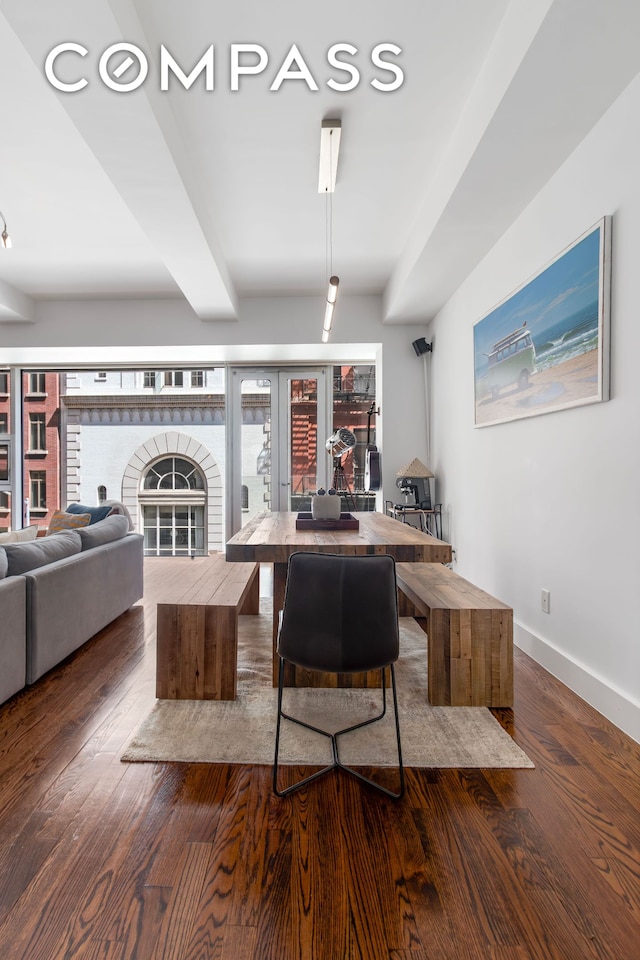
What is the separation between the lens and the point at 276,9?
1.93 meters

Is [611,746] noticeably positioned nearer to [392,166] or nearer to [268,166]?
[392,166]

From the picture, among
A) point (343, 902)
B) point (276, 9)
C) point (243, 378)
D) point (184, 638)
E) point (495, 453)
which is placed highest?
point (276, 9)

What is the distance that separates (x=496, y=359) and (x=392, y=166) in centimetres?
135

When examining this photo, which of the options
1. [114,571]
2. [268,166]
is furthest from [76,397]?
[268,166]

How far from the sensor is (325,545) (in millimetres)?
2248

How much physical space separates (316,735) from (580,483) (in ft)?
5.46

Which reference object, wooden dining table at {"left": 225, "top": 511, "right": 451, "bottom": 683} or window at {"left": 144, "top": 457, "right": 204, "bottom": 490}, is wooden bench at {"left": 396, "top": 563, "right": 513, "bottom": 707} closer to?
wooden dining table at {"left": 225, "top": 511, "right": 451, "bottom": 683}

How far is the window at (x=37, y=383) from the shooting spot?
645 centimetres

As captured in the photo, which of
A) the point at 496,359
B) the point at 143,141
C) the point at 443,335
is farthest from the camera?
the point at 443,335

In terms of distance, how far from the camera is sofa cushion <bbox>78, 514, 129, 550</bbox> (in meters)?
3.23

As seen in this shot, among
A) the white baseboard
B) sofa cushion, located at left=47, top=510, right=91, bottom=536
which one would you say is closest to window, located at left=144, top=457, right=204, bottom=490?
sofa cushion, located at left=47, top=510, right=91, bottom=536

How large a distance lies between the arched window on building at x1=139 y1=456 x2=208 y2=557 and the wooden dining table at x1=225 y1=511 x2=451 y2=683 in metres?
4.61

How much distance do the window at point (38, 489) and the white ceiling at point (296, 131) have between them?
10.3 ft

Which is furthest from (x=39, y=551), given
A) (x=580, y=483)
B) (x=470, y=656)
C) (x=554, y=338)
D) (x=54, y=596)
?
(x=554, y=338)
